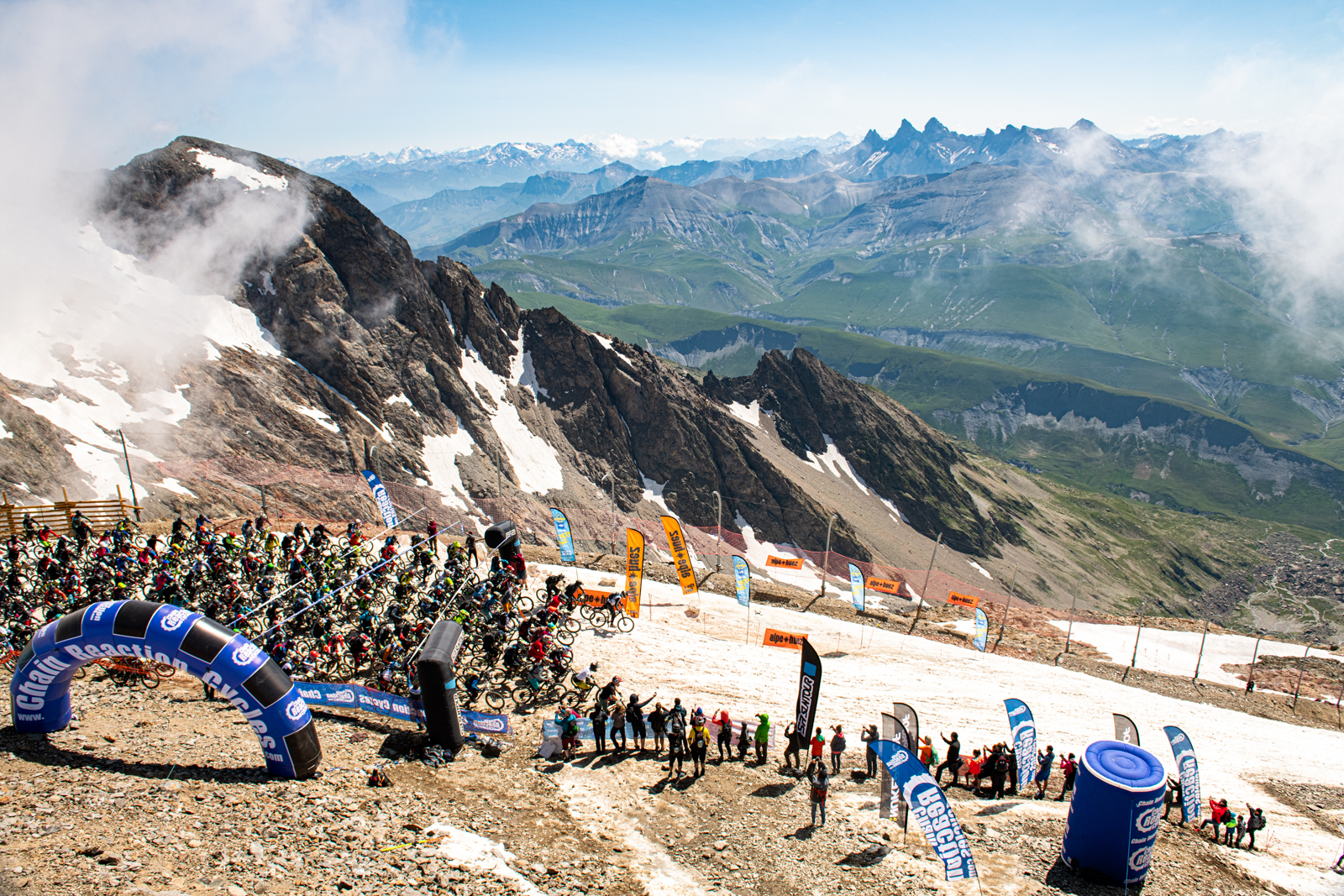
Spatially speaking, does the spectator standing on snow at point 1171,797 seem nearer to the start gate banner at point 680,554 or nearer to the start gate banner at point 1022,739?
the start gate banner at point 1022,739

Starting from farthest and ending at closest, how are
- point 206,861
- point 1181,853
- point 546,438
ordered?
point 546,438 < point 1181,853 < point 206,861

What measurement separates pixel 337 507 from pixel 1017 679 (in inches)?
2071

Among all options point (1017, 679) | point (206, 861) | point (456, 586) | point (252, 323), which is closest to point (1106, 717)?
point (1017, 679)

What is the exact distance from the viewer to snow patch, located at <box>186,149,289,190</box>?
87.4m

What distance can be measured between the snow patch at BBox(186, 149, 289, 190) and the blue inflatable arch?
294ft

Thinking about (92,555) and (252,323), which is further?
(252,323)

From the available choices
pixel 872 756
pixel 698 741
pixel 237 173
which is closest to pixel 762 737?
pixel 698 741

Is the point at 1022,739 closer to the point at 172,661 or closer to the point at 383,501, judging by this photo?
the point at 172,661

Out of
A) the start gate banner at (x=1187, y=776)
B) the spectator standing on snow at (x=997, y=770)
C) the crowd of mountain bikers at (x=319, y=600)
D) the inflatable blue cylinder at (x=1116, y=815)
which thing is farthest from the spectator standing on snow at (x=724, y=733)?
the start gate banner at (x=1187, y=776)

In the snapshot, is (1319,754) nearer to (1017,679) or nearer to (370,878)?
(1017,679)

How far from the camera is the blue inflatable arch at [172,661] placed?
50.7 ft

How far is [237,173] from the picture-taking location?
8856 centimetres

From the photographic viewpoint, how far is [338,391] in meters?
82.1

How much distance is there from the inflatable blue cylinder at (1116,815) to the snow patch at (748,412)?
127 meters
